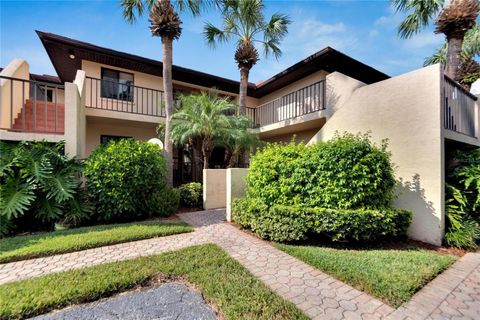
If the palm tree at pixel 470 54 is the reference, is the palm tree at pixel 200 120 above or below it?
below

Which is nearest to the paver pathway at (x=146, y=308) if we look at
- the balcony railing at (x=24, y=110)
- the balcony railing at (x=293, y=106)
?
the balcony railing at (x=24, y=110)

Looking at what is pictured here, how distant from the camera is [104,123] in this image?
11.2 meters

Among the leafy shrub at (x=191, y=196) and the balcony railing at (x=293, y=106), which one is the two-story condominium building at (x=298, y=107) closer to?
the balcony railing at (x=293, y=106)

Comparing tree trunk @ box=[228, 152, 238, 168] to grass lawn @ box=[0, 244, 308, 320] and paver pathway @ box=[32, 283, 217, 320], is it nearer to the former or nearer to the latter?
grass lawn @ box=[0, 244, 308, 320]

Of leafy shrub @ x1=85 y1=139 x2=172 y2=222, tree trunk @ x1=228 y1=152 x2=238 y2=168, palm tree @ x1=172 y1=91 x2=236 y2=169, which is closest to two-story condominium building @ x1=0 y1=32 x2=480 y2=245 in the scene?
leafy shrub @ x1=85 y1=139 x2=172 y2=222

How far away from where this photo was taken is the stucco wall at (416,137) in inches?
209

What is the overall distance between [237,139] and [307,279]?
6.40 m

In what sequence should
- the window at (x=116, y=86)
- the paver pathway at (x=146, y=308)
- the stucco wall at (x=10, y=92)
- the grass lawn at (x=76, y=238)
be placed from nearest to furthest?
the paver pathway at (x=146, y=308), the grass lawn at (x=76, y=238), the stucco wall at (x=10, y=92), the window at (x=116, y=86)

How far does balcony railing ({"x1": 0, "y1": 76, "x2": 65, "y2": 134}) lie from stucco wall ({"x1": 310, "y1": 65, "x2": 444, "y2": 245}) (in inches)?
379

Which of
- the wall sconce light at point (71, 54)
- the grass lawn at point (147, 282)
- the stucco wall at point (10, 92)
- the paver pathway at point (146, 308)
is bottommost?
the paver pathway at point (146, 308)

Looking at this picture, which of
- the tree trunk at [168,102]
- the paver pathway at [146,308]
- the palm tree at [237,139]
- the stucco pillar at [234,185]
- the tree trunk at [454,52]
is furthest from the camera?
the palm tree at [237,139]

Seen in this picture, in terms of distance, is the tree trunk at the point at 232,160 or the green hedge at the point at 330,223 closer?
the green hedge at the point at 330,223

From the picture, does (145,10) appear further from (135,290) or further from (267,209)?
(135,290)

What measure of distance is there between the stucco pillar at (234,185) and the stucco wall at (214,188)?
1.55m
